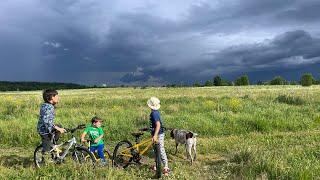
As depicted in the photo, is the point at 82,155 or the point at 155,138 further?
the point at 82,155

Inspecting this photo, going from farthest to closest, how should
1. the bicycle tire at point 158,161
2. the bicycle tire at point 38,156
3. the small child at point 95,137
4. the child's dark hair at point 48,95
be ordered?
the small child at point 95,137 → the bicycle tire at point 38,156 → the child's dark hair at point 48,95 → the bicycle tire at point 158,161

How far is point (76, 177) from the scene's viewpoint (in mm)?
10477

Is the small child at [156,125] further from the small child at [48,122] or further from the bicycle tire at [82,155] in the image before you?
the small child at [48,122]

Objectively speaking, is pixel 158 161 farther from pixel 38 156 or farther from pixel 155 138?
pixel 38 156

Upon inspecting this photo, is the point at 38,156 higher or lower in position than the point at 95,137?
lower

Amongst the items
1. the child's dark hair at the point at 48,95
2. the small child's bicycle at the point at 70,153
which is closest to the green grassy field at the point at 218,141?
the small child's bicycle at the point at 70,153

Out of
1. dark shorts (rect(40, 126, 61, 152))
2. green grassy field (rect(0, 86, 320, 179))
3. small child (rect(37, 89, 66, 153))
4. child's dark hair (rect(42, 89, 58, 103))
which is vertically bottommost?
green grassy field (rect(0, 86, 320, 179))

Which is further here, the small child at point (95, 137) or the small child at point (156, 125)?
the small child at point (95, 137)

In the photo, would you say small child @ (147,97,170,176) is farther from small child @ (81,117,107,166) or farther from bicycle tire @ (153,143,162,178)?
small child @ (81,117,107,166)

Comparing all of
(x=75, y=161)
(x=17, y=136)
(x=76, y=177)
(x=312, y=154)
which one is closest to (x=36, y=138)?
(x=17, y=136)

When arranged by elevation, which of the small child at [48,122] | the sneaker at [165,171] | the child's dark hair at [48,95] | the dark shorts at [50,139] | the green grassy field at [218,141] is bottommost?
the sneaker at [165,171]

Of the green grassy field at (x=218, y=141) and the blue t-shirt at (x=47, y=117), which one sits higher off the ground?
the blue t-shirt at (x=47, y=117)

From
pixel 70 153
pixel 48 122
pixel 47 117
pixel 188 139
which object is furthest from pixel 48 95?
pixel 188 139

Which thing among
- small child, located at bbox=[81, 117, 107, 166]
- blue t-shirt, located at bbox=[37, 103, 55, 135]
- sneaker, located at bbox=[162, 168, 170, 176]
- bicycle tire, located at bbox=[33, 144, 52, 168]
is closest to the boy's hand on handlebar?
sneaker, located at bbox=[162, 168, 170, 176]
